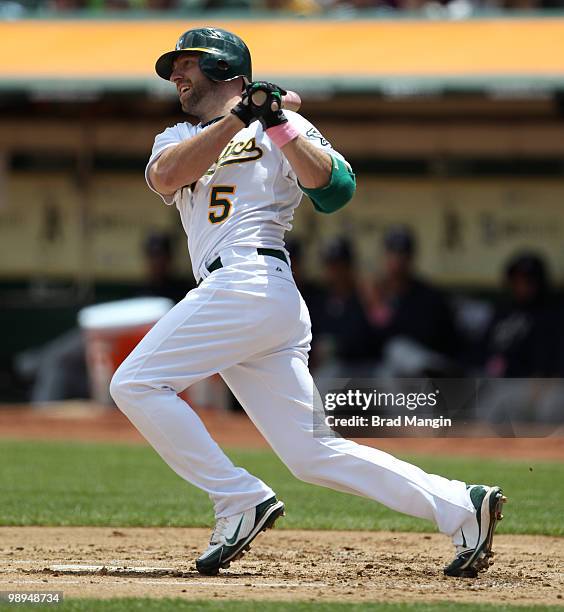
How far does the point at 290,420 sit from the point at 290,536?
159 cm

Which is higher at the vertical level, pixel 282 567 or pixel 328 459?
pixel 328 459

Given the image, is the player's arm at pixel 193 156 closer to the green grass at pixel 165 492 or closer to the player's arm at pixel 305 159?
the player's arm at pixel 305 159

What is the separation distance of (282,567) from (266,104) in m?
1.77

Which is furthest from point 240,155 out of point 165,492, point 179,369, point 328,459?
point 165,492

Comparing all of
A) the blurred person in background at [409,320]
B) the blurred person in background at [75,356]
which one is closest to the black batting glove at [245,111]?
the blurred person in background at [409,320]

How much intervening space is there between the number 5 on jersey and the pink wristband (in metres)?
0.33

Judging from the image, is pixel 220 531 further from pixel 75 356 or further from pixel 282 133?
pixel 75 356

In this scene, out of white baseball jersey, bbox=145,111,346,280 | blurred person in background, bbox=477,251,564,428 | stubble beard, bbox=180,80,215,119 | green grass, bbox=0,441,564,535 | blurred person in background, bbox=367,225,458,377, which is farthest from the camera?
blurred person in background, bbox=367,225,458,377

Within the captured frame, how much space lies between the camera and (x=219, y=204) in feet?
15.0

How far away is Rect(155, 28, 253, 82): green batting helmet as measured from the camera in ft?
15.1

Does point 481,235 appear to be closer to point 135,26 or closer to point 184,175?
point 135,26

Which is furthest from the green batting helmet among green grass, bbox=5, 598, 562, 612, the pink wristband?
green grass, bbox=5, 598, 562, 612

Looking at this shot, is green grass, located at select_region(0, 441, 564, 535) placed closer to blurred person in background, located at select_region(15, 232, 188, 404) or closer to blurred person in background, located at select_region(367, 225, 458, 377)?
blurred person in background, located at select_region(367, 225, 458, 377)

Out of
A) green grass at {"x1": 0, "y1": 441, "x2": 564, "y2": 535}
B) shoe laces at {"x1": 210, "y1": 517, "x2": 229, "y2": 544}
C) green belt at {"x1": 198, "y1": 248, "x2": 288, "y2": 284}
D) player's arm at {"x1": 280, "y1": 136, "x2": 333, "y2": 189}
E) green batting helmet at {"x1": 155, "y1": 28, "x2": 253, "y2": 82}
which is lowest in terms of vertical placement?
green grass at {"x1": 0, "y1": 441, "x2": 564, "y2": 535}
